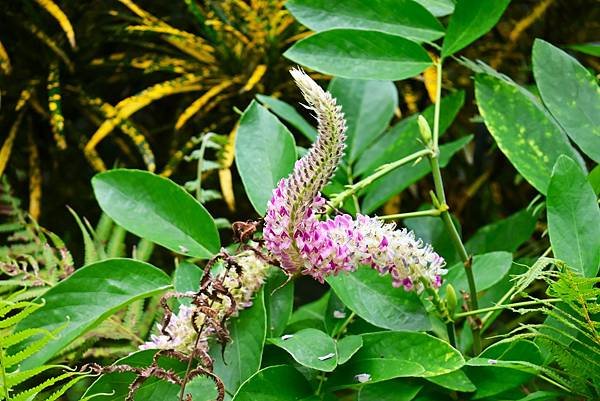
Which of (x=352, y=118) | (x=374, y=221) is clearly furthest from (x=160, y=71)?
(x=374, y=221)

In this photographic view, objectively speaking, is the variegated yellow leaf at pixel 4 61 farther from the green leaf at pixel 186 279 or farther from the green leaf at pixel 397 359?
the green leaf at pixel 397 359

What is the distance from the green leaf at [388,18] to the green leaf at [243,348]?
0.29 metres

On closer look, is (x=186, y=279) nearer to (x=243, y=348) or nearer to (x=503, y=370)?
(x=243, y=348)

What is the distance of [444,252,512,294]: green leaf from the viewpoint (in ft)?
2.03

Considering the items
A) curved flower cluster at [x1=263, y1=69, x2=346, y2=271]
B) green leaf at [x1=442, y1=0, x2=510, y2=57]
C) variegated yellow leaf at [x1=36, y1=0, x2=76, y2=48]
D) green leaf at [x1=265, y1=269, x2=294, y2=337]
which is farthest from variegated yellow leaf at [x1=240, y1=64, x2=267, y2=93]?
curved flower cluster at [x1=263, y1=69, x2=346, y2=271]

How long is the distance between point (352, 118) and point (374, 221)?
0.34 meters

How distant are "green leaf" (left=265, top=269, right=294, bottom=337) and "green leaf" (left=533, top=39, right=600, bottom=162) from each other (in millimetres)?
262

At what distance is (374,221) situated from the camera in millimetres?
503

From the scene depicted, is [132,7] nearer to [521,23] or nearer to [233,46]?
[233,46]

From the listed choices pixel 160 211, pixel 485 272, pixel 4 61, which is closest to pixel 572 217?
pixel 485 272

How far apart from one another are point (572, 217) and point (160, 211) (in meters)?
0.32

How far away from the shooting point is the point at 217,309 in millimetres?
515

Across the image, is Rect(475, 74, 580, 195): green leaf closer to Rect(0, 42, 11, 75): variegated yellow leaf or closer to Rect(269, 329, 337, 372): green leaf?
Rect(269, 329, 337, 372): green leaf

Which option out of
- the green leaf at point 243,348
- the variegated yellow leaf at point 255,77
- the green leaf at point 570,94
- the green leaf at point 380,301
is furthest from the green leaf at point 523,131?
the variegated yellow leaf at point 255,77
